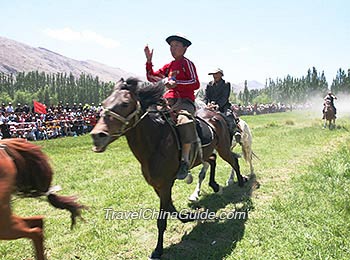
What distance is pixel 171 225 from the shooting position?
569cm

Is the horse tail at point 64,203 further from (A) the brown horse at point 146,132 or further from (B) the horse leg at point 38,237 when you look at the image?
(A) the brown horse at point 146,132

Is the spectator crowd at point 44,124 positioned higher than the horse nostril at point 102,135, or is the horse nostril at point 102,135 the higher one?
the horse nostril at point 102,135

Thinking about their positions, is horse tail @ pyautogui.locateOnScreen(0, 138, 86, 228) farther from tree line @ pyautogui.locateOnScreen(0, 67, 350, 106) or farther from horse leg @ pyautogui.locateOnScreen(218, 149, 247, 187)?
tree line @ pyautogui.locateOnScreen(0, 67, 350, 106)

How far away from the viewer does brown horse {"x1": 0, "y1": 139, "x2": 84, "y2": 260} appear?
3.29 metres

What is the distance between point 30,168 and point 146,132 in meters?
1.57

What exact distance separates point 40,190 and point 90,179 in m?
5.00

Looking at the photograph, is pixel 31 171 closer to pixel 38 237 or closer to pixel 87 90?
pixel 38 237

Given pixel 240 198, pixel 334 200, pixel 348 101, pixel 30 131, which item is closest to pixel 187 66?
pixel 240 198

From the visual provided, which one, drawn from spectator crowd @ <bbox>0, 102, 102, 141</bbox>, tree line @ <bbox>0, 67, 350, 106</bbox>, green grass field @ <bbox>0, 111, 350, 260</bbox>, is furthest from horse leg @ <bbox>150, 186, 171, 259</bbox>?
tree line @ <bbox>0, 67, 350, 106</bbox>

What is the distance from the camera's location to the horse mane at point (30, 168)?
148 inches

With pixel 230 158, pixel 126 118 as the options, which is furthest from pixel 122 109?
pixel 230 158

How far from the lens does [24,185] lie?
12.9ft

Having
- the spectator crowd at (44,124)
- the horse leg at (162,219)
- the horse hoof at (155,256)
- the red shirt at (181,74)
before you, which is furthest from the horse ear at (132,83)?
the spectator crowd at (44,124)

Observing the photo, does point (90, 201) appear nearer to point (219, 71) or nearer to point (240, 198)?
point (240, 198)
